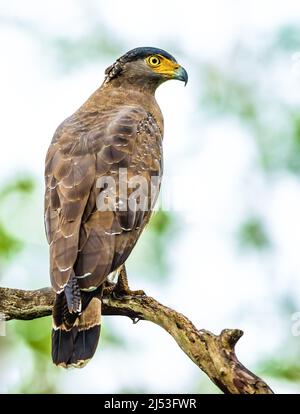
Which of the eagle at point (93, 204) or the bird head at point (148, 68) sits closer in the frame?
the eagle at point (93, 204)

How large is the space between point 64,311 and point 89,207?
0.79 m

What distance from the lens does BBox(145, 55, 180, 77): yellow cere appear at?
7.73 meters

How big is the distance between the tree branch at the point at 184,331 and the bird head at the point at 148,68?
94.7 inches

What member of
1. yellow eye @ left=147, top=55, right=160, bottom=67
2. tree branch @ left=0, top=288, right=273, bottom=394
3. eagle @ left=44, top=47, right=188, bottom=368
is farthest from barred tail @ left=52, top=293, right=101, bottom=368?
yellow eye @ left=147, top=55, right=160, bottom=67

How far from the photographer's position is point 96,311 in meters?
5.65

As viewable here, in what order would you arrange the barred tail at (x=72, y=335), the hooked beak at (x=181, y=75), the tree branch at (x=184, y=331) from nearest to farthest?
the tree branch at (x=184, y=331) → the barred tail at (x=72, y=335) → the hooked beak at (x=181, y=75)

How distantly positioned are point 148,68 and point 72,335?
2993 millimetres

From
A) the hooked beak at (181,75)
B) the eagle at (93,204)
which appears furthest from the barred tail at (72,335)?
the hooked beak at (181,75)

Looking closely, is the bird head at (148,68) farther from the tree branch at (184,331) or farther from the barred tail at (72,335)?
the barred tail at (72,335)

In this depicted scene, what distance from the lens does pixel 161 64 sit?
775cm

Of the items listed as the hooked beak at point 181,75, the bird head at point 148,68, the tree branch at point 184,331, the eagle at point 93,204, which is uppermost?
the bird head at point 148,68

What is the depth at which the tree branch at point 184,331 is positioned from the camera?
16.4 feet

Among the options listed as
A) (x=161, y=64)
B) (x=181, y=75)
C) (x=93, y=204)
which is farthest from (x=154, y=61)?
(x=93, y=204)
